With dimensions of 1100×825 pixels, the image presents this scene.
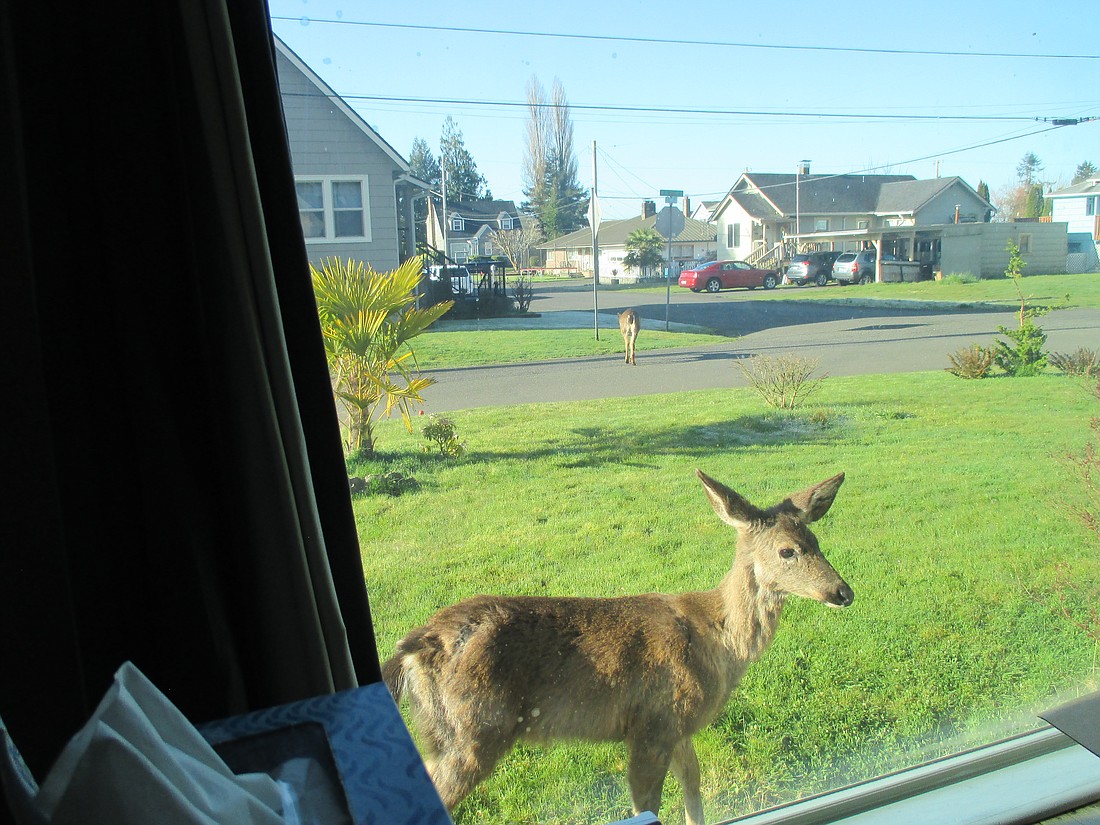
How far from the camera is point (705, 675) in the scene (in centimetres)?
170

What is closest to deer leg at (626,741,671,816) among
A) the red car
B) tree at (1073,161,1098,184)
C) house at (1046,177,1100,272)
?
the red car

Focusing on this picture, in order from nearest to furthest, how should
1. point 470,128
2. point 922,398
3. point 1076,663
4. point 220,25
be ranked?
1. point 220,25
2. point 470,128
3. point 1076,663
4. point 922,398

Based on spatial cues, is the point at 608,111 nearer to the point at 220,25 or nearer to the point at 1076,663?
the point at 220,25

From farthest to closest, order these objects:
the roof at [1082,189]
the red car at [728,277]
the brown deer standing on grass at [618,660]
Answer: the roof at [1082,189], the red car at [728,277], the brown deer standing on grass at [618,660]

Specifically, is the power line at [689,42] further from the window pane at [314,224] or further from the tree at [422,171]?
the window pane at [314,224]

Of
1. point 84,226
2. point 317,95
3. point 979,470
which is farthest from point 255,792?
point 979,470

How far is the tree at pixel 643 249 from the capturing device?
1972 mm

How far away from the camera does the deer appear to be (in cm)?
206

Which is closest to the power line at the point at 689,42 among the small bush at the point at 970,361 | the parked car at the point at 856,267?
the parked car at the point at 856,267

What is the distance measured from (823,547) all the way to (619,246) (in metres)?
0.85

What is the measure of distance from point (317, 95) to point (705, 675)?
147 cm

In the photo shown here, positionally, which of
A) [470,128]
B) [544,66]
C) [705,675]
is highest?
[544,66]

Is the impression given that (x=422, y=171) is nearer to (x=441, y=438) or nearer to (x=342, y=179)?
(x=342, y=179)

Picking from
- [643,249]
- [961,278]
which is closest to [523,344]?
[643,249]
